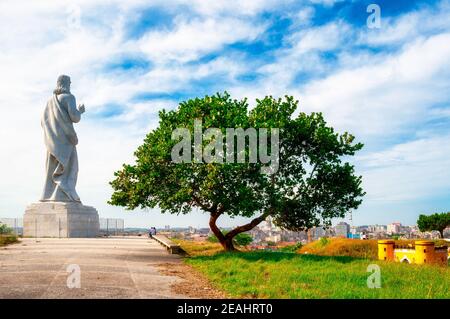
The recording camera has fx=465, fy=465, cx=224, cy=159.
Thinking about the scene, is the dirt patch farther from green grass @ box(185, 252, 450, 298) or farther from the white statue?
the white statue

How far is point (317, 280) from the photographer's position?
13.9 meters

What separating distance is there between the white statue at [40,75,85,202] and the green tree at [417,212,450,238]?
58.0 metres

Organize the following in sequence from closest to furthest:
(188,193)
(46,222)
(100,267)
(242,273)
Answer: (242,273) < (100,267) < (188,193) < (46,222)

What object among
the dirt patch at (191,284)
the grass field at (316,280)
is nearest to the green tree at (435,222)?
the grass field at (316,280)

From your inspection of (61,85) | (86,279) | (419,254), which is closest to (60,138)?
(61,85)

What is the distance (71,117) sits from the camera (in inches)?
1657

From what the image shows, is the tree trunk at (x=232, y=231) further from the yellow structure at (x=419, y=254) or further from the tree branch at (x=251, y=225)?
the yellow structure at (x=419, y=254)

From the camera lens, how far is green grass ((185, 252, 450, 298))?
38.4 feet

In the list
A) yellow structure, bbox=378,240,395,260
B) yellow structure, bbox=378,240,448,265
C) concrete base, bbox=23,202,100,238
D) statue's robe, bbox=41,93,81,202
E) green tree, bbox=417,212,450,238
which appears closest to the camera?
yellow structure, bbox=378,240,448,265

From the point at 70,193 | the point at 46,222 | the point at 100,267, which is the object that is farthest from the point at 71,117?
the point at 100,267

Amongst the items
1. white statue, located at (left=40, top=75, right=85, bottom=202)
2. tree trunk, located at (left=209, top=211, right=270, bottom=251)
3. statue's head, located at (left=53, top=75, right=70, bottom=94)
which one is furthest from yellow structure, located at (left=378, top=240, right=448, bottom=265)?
statue's head, located at (left=53, top=75, right=70, bottom=94)
